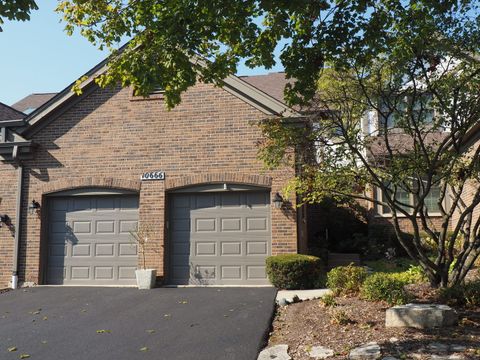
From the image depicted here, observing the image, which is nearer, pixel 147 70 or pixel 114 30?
pixel 147 70

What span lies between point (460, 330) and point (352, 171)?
320 cm

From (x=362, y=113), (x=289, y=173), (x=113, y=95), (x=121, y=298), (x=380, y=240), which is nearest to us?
(x=362, y=113)

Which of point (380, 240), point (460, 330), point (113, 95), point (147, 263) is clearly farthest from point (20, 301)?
point (380, 240)

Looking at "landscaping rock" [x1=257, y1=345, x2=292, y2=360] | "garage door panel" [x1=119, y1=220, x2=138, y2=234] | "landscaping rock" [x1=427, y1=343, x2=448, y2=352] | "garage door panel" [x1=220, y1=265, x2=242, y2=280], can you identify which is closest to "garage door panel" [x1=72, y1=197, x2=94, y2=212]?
"garage door panel" [x1=119, y1=220, x2=138, y2=234]

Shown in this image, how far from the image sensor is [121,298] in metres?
10.2

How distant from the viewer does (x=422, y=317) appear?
634 centimetres

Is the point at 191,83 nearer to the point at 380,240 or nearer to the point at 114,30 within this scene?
the point at 114,30

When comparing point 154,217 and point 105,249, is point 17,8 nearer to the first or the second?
point 154,217

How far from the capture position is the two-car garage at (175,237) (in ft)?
38.8

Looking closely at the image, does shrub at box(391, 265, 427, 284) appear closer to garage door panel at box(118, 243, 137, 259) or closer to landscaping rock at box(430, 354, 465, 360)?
landscaping rock at box(430, 354, 465, 360)

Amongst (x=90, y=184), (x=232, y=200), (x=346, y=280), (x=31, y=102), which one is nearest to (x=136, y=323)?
(x=346, y=280)

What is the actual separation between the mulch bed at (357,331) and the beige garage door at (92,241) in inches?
216

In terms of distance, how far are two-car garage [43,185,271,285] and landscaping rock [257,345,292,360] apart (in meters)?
5.26

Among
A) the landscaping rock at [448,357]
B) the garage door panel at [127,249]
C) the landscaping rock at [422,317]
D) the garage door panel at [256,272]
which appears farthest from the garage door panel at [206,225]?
the landscaping rock at [448,357]
